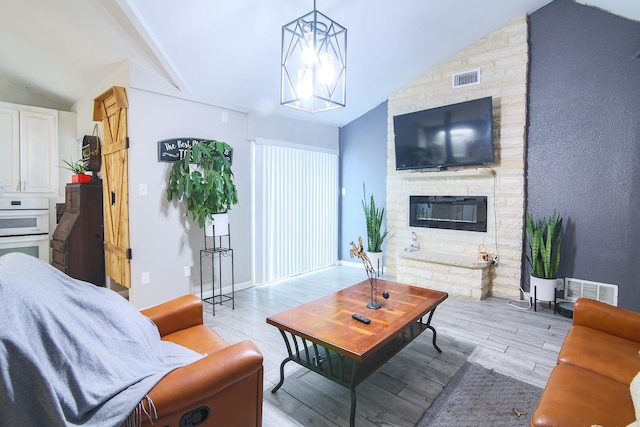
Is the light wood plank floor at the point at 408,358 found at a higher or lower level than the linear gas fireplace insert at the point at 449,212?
lower

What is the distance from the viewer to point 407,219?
4.78 meters

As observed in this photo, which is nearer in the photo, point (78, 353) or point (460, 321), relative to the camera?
point (78, 353)

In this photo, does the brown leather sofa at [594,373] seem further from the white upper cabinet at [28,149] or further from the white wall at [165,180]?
the white upper cabinet at [28,149]

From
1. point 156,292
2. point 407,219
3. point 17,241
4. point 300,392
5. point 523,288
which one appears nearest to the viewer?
point 300,392

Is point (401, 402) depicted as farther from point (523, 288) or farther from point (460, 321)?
point (523, 288)

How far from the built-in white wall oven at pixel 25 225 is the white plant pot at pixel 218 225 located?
2.88 meters

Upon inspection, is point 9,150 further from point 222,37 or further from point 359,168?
point 359,168

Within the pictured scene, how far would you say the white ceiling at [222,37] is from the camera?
2758mm

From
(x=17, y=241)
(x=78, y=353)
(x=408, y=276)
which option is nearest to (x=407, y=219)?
(x=408, y=276)

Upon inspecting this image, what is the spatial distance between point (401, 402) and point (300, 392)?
63 centimetres

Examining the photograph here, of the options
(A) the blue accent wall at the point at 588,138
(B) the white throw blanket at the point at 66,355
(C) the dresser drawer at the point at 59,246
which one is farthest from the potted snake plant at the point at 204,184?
(A) the blue accent wall at the point at 588,138

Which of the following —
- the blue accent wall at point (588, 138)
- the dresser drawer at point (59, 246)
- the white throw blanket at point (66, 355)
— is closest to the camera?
the white throw blanket at point (66, 355)

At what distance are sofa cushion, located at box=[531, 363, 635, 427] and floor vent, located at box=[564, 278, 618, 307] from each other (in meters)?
2.44

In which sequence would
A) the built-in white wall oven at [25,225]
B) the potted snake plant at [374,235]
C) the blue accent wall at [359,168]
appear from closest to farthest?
1. the built-in white wall oven at [25,225]
2. the potted snake plant at [374,235]
3. the blue accent wall at [359,168]
